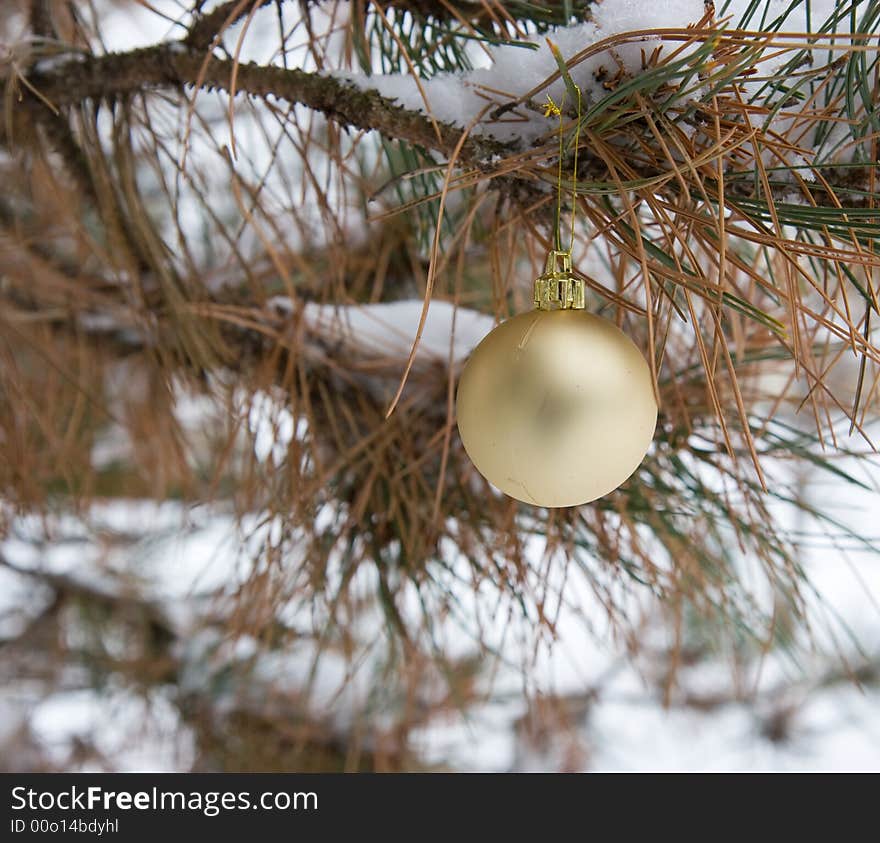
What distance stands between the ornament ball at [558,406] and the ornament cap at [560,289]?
1 centimetres

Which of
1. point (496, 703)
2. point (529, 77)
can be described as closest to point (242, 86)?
point (529, 77)

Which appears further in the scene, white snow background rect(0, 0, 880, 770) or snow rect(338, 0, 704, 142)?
white snow background rect(0, 0, 880, 770)

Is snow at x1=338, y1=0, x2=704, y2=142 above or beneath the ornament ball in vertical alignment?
above

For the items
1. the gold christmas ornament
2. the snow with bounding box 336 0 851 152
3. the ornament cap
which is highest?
the snow with bounding box 336 0 851 152

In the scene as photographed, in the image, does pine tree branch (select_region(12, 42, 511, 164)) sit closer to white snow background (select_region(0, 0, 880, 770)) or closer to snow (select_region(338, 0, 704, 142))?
snow (select_region(338, 0, 704, 142))

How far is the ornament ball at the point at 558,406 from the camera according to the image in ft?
0.66

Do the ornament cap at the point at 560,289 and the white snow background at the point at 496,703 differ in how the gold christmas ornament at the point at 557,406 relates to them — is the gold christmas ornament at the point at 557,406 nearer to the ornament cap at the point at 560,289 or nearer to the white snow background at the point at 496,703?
the ornament cap at the point at 560,289

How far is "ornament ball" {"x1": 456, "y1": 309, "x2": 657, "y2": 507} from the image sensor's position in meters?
0.20

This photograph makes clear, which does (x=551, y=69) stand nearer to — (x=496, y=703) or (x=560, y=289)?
(x=560, y=289)

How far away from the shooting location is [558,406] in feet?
0.66

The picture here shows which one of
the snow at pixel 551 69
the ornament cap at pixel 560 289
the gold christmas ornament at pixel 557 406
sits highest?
the snow at pixel 551 69

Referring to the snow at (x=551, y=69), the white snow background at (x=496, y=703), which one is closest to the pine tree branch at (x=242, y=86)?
the snow at (x=551, y=69)

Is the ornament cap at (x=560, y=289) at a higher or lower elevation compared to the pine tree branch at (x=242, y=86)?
lower

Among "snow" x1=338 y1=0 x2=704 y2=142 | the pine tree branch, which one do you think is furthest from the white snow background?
"snow" x1=338 y1=0 x2=704 y2=142
